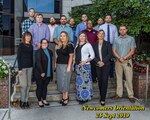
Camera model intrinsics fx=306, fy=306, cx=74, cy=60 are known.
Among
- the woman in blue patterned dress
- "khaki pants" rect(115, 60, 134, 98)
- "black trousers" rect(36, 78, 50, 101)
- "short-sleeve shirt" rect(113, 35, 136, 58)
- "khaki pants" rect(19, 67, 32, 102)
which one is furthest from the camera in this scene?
"khaki pants" rect(115, 60, 134, 98)

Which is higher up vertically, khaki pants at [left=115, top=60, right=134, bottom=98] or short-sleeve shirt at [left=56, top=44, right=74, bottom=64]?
short-sleeve shirt at [left=56, top=44, right=74, bottom=64]

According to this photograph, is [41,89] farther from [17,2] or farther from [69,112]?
[17,2]

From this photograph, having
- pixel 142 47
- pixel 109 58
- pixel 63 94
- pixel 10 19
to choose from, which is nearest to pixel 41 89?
pixel 63 94

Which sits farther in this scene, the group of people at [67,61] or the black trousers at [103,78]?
the black trousers at [103,78]

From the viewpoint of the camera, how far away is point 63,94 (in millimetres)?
7977

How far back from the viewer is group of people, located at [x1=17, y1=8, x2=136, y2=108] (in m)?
7.59

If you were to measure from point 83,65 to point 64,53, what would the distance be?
0.58 m

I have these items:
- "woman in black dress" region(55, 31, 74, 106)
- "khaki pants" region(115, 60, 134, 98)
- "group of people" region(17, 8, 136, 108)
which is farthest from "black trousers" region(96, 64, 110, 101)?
"woman in black dress" region(55, 31, 74, 106)

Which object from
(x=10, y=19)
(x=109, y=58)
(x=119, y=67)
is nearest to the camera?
(x=109, y=58)

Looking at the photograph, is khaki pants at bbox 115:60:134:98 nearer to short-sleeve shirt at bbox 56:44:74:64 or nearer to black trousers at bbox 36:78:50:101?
short-sleeve shirt at bbox 56:44:74:64

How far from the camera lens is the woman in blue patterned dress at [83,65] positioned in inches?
308

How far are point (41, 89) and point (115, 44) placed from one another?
2.34 metres

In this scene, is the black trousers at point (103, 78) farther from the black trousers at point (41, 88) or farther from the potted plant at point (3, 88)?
the potted plant at point (3, 88)

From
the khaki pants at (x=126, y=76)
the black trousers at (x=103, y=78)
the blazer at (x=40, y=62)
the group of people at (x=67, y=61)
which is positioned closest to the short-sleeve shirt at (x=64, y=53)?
the group of people at (x=67, y=61)
